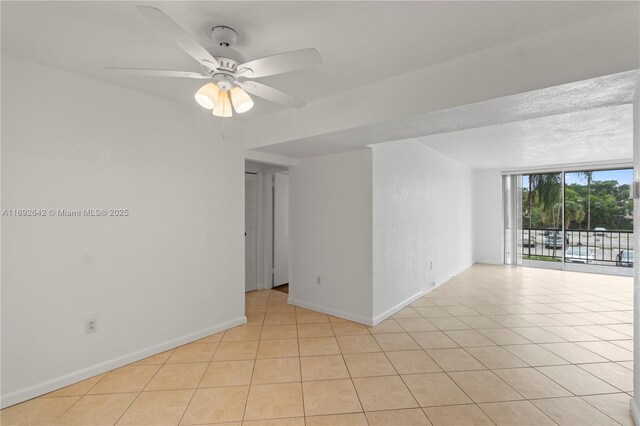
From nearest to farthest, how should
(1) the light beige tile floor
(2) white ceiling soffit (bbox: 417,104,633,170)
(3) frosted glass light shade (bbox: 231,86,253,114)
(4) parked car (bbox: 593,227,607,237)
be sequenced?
(3) frosted glass light shade (bbox: 231,86,253,114), (1) the light beige tile floor, (2) white ceiling soffit (bbox: 417,104,633,170), (4) parked car (bbox: 593,227,607,237)

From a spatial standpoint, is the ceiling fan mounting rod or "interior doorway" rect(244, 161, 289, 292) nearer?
the ceiling fan mounting rod

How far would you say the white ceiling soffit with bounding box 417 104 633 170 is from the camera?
3266mm

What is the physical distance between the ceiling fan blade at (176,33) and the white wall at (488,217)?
7.53 m

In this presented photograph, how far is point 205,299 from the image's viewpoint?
10.3 ft

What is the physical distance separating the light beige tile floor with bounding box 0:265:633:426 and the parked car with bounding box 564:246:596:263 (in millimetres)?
3080

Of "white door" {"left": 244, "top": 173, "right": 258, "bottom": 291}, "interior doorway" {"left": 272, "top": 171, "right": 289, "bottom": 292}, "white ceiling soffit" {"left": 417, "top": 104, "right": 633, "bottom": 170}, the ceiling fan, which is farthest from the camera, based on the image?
"interior doorway" {"left": 272, "top": 171, "right": 289, "bottom": 292}

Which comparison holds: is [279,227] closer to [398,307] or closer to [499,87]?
[398,307]

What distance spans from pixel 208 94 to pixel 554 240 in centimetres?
810

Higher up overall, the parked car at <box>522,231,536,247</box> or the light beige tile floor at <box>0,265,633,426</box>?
the parked car at <box>522,231,536,247</box>

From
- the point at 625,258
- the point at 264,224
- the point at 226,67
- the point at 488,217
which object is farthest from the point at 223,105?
the point at 625,258

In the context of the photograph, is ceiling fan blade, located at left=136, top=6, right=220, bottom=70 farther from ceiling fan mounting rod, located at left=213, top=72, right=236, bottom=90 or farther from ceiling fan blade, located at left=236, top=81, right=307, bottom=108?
ceiling fan blade, located at left=236, top=81, right=307, bottom=108

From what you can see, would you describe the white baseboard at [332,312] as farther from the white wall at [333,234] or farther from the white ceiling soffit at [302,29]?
the white ceiling soffit at [302,29]

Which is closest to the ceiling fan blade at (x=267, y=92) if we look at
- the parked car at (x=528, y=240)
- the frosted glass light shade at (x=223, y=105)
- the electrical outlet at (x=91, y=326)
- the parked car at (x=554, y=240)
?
the frosted glass light shade at (x=223, y=105)

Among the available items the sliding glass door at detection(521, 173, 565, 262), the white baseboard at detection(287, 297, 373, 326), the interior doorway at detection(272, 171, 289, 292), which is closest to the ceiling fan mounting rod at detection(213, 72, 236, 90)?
the white baseboard at detection(287, 297, 373, 326)
